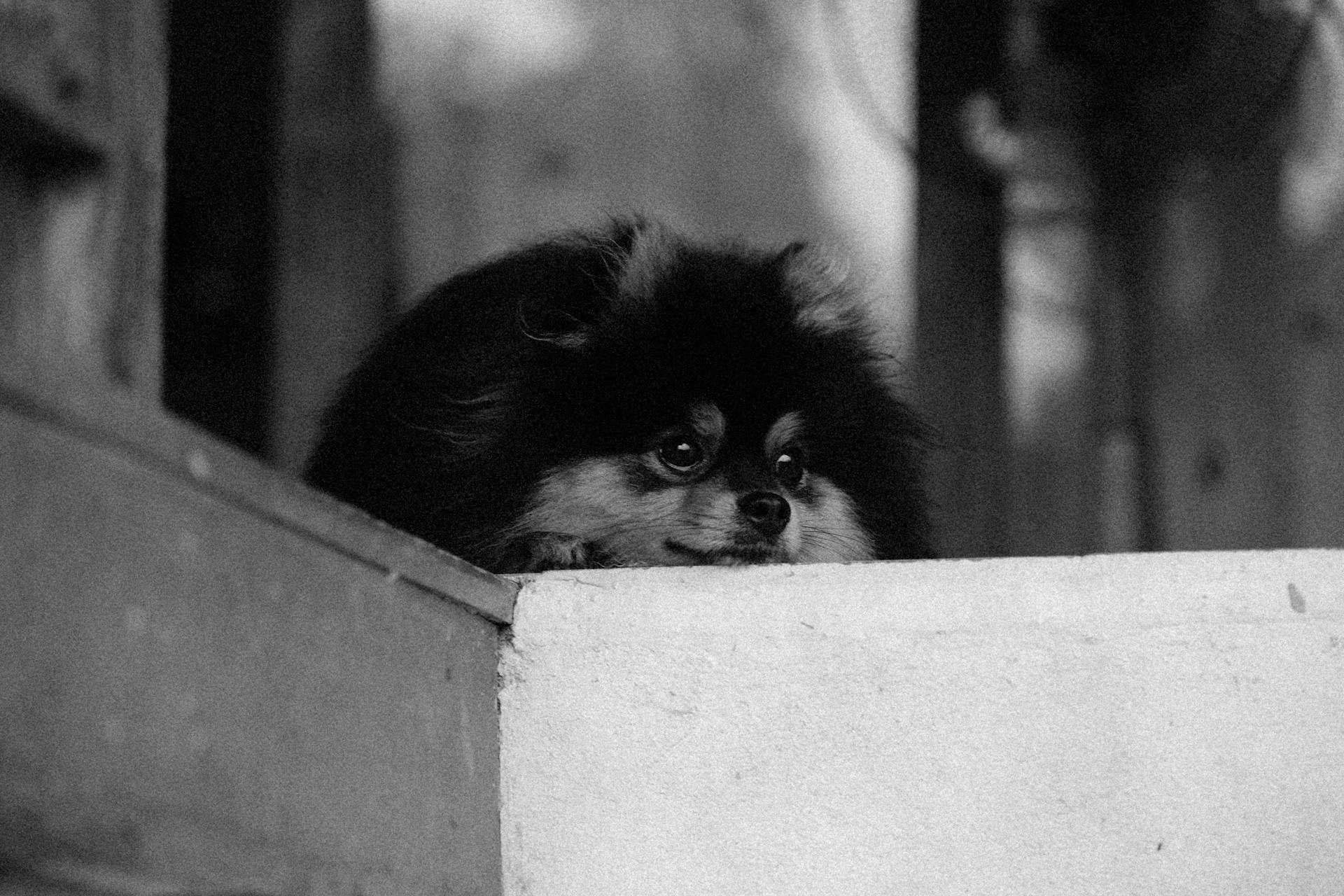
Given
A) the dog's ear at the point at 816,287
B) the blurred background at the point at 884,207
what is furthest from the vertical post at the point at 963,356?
the dog's ear at the point at 816,287

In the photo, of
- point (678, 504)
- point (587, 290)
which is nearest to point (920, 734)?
point (678, 504)

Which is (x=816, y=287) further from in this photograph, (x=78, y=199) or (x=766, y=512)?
(x=78, y=199)

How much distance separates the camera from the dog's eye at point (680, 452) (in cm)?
376

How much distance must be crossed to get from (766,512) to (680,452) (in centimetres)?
25

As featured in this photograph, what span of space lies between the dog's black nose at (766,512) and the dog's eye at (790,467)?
264 millimetres

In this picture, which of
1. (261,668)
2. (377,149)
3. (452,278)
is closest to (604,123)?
(377,149)

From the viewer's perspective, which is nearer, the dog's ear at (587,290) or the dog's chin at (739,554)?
the dog's chin at (739,554)

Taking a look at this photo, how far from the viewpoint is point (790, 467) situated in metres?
3.95

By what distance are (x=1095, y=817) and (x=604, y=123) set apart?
11.4ft

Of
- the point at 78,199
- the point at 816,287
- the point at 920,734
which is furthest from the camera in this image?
the point at 816,287

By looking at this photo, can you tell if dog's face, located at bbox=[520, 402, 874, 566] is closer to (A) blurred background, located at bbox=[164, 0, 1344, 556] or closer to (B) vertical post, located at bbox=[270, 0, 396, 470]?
(A) blurred background, located at bbox=[164, 0, 1344, 556]

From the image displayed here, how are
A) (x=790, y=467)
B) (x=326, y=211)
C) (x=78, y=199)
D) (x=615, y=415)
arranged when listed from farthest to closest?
(x=326, y=211) → (x=790, y=467) → (x=615, y=415) → (x=78, y=199)

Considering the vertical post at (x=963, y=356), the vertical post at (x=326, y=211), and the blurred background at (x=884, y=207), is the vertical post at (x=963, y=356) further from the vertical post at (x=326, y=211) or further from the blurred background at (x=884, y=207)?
the vertical post at (x=326, y=211)

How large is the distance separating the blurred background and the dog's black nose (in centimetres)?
173
